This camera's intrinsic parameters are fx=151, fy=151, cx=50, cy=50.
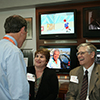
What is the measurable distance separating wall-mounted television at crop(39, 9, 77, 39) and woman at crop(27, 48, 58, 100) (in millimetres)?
855

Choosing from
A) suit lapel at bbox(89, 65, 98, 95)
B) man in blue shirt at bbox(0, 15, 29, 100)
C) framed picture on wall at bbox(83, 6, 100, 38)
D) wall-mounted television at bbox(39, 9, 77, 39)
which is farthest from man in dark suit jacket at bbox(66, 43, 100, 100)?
man in blue shirt at bbox(0, 15, 29, 100)

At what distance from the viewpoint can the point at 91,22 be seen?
Result: 3.03 m

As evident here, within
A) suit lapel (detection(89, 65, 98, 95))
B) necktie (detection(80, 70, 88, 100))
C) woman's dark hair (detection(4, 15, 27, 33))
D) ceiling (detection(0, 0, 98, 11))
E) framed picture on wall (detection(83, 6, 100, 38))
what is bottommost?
necktie (detection(80, 70, 88, 100))

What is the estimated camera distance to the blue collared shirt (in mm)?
1185

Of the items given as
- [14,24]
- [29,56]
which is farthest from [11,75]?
[29,56]

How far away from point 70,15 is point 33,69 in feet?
4.64

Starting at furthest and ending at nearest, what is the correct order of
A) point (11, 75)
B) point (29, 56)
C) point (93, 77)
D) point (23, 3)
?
point (29, 56) → point (23, 3) → point (93, 77) → point (11, 75)

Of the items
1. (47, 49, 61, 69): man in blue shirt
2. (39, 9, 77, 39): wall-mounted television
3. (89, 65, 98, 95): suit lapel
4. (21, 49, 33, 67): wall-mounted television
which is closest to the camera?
(89, 65, 98, 95): suit lapel

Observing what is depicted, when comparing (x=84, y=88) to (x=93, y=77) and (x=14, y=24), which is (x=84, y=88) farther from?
(x=14, y=24)

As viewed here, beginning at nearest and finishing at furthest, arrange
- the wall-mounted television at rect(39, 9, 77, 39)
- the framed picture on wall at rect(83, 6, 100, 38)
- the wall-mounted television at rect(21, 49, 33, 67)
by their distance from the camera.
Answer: the framed picture on wall at rect(83, 6, 100, 38)
the wall-mounted television at rect(39, 9, 77, 39)
the wall-mounted television at rect(21, 49, 33, 67)

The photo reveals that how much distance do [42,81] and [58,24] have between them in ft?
4.59

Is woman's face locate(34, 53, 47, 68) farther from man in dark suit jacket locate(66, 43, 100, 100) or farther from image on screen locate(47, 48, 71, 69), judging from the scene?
image on screen locate(47, 48, 71, 69)

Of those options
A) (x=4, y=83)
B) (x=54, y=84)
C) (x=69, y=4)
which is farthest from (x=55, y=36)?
(x=4, y=83)

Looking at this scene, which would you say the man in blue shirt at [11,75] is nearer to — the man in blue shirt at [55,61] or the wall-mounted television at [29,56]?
the man in blue shirt at [55,61]
